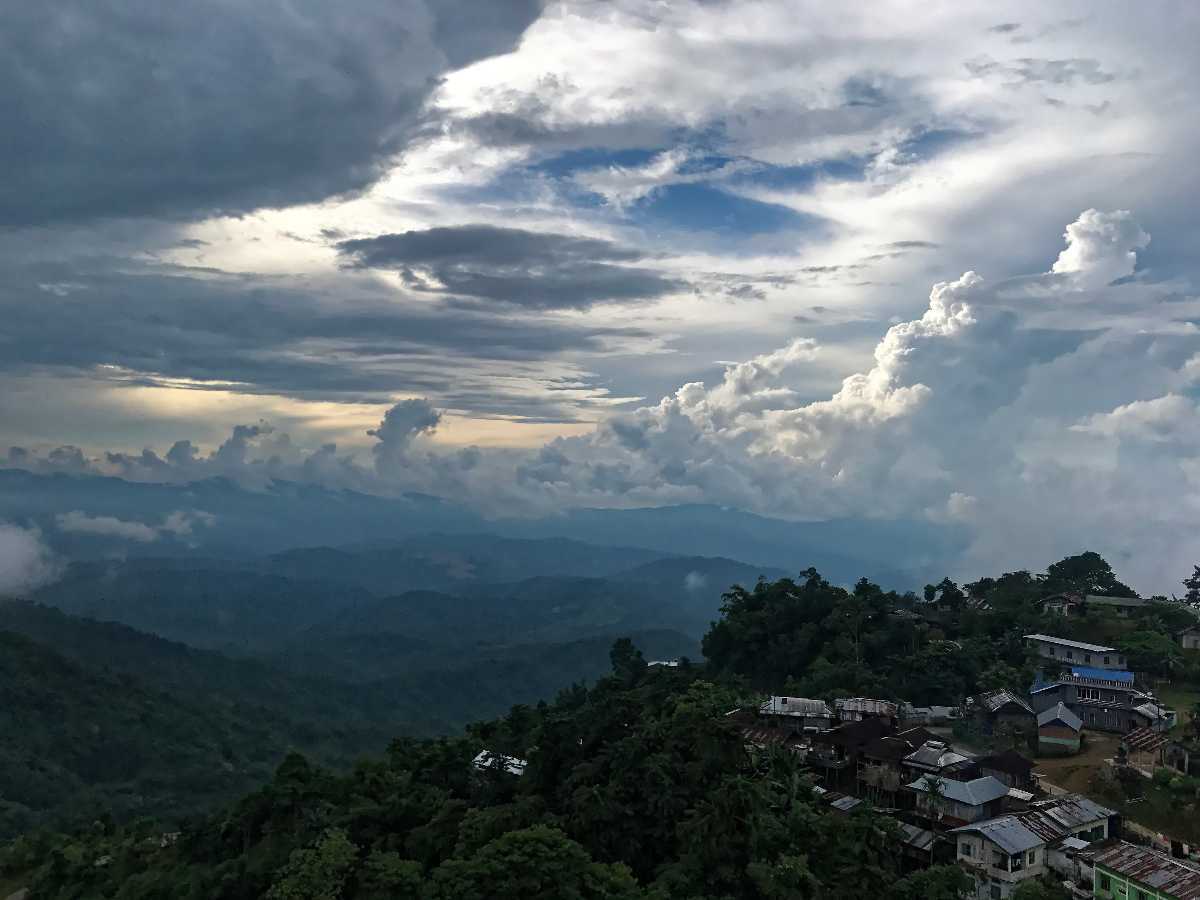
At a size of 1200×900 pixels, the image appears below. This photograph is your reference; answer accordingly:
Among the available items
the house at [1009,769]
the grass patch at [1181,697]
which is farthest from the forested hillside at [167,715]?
the grass patch at [1181,697]

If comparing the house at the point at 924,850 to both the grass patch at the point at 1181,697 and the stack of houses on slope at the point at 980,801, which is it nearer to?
the stack of houses on slope at the point at 980,801

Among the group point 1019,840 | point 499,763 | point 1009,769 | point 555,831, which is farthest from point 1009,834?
point 499,763

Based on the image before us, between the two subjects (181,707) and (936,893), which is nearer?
(936,893)

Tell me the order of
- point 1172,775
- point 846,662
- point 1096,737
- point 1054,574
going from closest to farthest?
point 1172,775 → point 1096,737 → point 846,662 → point 1054,574

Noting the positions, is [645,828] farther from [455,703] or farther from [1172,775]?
[455,703]

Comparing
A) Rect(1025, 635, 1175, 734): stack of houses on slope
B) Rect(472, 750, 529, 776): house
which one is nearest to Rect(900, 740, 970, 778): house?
Rect(1025, 635, 1175, 734): stack of houses on slope

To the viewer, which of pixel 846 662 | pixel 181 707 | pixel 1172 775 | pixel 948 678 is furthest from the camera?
pixel 181 707

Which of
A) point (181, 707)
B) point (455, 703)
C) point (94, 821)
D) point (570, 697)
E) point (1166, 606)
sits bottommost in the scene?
point (455, 703)

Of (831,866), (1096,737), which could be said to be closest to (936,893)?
(831,866)
